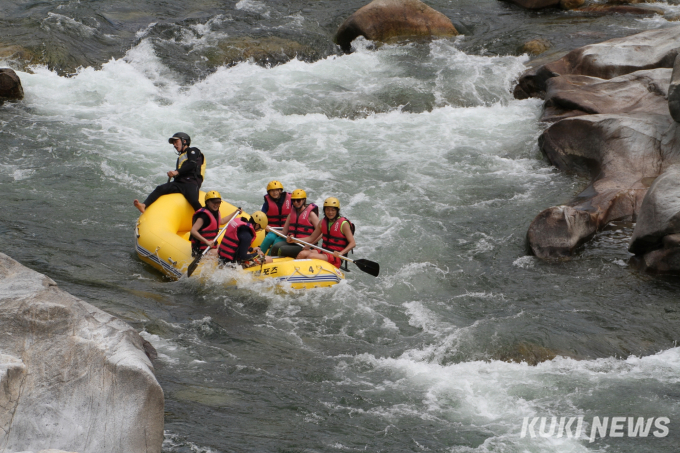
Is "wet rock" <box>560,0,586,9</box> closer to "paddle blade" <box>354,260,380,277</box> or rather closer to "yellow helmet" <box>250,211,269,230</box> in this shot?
"paddle blade" <box>354,260,380,277</box>

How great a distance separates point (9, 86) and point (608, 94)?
34.3 feet

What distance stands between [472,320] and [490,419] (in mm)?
1975

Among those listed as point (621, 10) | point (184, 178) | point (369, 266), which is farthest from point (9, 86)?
point (621, 10)

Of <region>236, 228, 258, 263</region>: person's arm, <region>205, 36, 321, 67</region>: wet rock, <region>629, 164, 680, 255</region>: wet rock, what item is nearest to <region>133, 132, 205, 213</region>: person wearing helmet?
<region>236, 228, 258, 263</region>: person's arm

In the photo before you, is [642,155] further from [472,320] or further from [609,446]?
[609,446]

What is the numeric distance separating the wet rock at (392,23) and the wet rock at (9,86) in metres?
6.88

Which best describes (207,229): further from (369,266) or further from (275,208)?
(369,266)

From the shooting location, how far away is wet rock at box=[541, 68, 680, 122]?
11.6 metres

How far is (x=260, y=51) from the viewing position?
52.0 feet

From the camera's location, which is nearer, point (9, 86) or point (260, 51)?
point (9, 86)

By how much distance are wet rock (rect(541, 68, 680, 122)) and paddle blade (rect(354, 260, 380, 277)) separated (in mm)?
5534

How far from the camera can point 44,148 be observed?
39.4 feet

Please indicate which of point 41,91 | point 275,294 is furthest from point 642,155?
point 41,91

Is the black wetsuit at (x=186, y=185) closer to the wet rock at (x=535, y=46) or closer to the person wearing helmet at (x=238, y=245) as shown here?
the person wearing helmet at (x=238, y=245)
